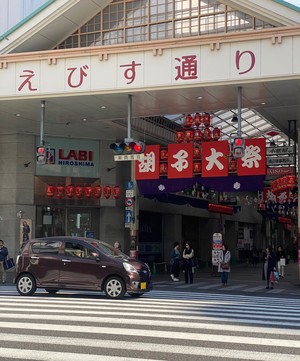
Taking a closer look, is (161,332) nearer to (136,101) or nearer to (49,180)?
(136,101)

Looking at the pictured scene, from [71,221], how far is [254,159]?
1135cm

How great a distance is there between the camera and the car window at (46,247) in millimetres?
15930

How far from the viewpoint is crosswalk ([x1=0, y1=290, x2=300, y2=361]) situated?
774cm

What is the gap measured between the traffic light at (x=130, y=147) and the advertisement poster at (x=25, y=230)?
10.1m

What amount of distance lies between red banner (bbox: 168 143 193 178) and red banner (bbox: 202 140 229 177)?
2.06 feet

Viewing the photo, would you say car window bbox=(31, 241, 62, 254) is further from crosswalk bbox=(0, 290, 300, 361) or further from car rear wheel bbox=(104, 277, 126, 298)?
crosswalk bbox=(0, 290, 300, 361)

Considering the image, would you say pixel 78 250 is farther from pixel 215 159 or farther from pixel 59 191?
pixel 59 191

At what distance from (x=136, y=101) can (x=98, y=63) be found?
2195 mm

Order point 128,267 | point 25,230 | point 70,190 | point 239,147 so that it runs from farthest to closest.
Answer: point 70,190 < point 25,230 < point 239,147 < point 128,267

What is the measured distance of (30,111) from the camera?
933 inches

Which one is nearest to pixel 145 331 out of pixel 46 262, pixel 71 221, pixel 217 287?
pixel 46 262

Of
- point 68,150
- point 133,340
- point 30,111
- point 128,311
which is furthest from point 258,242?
point 133,340

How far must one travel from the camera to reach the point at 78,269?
15453mm

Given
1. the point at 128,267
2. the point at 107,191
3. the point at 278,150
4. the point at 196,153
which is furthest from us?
the point at 107,191
